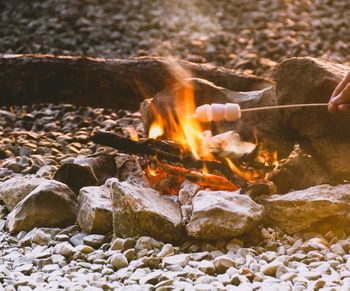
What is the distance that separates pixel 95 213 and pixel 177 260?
0.66m

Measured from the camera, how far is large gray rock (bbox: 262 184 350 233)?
375cm

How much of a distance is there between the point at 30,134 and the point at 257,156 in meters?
2.65

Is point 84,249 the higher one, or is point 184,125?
point 184,125

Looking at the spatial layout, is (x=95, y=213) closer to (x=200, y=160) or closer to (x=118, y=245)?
(x=118, y=245)

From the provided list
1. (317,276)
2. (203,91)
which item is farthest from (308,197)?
(203,91)

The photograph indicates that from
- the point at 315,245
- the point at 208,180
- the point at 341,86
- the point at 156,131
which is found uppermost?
the point at 341,86

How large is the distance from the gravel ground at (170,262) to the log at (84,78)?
2130 mm

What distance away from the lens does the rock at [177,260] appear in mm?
3422

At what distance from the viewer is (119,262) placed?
3.45m

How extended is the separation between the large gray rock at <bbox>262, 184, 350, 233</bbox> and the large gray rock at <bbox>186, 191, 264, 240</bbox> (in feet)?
0.45

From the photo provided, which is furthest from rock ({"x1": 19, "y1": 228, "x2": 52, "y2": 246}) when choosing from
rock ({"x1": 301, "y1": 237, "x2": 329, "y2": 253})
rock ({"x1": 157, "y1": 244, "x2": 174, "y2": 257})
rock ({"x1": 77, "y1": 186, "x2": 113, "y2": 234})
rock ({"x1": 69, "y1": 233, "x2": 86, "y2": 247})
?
rock ({"x1": 301, "y1": 237, "x2": 329, "y2": 253})

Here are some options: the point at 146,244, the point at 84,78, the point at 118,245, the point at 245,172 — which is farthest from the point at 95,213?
the point at 84,78

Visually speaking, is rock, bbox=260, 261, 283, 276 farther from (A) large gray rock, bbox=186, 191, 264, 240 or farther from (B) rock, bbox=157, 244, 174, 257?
(B) rock, bbox=157, 244, 174, 257

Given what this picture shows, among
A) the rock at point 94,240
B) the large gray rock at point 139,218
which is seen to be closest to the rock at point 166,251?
the large gray rock at point 139,218
